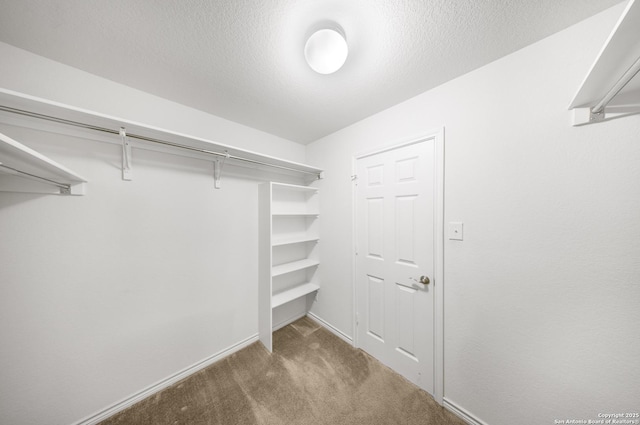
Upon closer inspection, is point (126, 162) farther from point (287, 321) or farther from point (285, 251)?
point (287, 321)

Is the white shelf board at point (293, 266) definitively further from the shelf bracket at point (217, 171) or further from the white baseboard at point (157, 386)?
the shelf bracket at point (217, 171)

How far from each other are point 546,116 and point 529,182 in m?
0.36

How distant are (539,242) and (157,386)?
2.83 meters

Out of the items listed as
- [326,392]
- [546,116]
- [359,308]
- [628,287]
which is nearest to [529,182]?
[546,116]

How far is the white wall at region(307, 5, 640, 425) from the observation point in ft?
3.00

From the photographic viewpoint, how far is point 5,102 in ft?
2.96

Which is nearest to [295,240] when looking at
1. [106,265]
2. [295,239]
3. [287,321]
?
[295,239]

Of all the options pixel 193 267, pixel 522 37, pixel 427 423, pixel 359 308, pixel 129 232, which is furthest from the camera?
pixel 359 308

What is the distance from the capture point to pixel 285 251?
2389mm

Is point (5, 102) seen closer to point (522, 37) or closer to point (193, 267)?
point (193, 267)

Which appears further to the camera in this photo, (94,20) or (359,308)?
(359,308)

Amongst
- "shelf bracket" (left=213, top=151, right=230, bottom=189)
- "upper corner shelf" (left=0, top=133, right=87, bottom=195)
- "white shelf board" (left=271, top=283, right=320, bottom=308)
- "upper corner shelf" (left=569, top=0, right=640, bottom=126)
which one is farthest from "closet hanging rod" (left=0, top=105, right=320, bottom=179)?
"upper corner shelf" (left=569, top=0, right=640, bottom=126)

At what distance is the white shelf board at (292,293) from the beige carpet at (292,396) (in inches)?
18.8

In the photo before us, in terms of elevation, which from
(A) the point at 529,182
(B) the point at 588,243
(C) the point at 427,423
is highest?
(A) the point at 529,182
